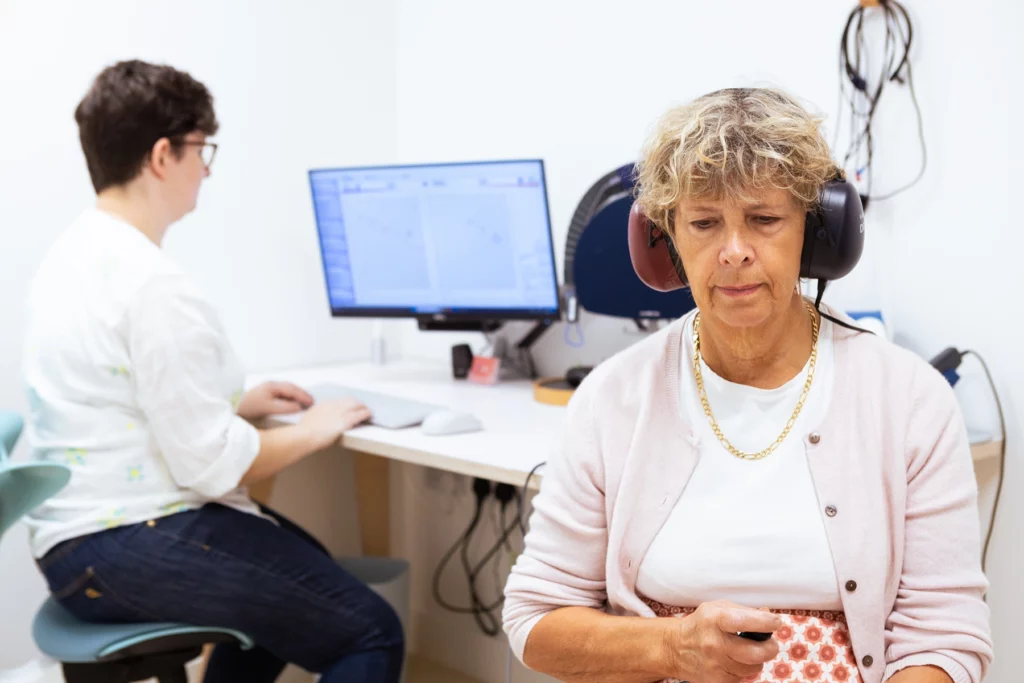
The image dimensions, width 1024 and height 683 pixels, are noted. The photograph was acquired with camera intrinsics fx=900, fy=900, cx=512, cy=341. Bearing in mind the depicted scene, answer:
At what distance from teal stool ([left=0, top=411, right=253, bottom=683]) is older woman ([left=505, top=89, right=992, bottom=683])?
0.65m

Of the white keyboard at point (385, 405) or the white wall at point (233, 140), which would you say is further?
the white wall at point (233, 140)

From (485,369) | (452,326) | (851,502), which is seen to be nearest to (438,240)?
(452,326)

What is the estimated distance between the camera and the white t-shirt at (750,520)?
41.2 inches

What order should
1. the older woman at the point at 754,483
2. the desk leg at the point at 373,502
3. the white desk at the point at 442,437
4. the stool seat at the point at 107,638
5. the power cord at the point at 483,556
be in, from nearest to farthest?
the older woman at the point at 754,483, the stool seat at the point at 107,638, the white desk at the point at 442,437, the power cord at the point at 483,556, the desk leg at the point at 373,502

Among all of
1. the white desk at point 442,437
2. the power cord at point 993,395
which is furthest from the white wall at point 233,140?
the power cord at point 993,395

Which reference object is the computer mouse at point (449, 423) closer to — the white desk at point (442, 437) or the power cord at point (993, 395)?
the white desk at point (442, 437)

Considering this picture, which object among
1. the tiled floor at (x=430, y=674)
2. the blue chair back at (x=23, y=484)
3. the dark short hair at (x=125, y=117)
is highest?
the dark short hair at (x=125, y=117)

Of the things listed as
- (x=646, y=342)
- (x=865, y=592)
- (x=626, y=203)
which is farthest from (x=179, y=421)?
(x=865, y=592)

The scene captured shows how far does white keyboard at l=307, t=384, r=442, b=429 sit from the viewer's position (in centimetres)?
176

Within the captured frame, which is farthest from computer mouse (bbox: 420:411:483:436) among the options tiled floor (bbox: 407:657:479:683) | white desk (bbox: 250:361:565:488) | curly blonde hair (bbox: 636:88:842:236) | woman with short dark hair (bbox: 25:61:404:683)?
tiled floor (bbox: 407:657:479:683)

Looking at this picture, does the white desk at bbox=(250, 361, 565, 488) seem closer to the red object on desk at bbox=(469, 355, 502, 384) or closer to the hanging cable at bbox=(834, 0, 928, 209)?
the red object on desk at bbox=(469, 355, 502, 384)

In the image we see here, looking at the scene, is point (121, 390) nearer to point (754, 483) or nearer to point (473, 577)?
point (754, 483)

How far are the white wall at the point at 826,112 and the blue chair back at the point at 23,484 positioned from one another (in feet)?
3.50

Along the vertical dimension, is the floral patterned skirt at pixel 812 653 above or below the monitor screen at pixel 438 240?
below
